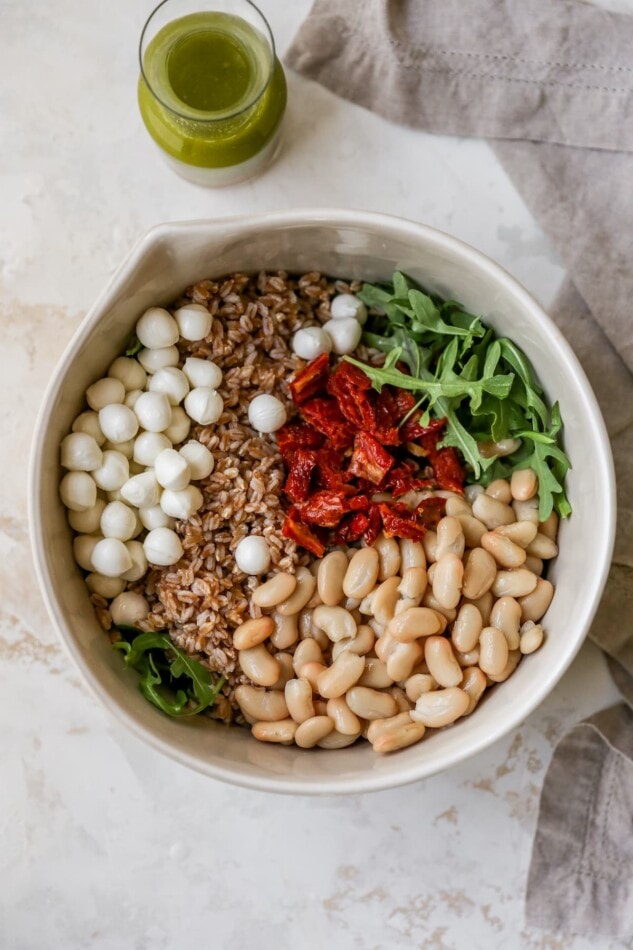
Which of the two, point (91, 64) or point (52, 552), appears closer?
point (52, 552)

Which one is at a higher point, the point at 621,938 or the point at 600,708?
the point at 600,708

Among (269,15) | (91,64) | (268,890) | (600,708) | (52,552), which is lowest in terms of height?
(268,890)

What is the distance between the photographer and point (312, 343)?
1.46 metres

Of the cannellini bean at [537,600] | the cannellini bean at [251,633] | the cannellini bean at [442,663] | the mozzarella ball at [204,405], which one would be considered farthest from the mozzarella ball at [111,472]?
the cannellini bean at [537,600]

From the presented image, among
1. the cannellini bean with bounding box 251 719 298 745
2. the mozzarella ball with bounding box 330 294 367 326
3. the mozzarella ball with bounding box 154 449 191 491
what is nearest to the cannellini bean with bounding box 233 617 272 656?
the cannellini bean with bounding box 251 719 298 745

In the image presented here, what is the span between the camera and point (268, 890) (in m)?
1.60

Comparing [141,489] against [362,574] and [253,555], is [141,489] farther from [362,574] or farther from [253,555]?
[362,574]

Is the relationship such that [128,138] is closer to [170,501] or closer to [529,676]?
[170,501]

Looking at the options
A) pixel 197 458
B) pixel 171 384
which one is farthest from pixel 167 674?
pixel 171 384

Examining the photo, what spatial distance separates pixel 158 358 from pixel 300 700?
529mm

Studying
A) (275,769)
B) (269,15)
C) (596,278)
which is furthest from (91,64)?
(275,769)

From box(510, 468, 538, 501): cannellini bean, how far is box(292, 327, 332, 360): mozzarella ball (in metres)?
0.34

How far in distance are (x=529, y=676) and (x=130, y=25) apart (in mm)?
1173

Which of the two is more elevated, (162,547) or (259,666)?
(162,547)
